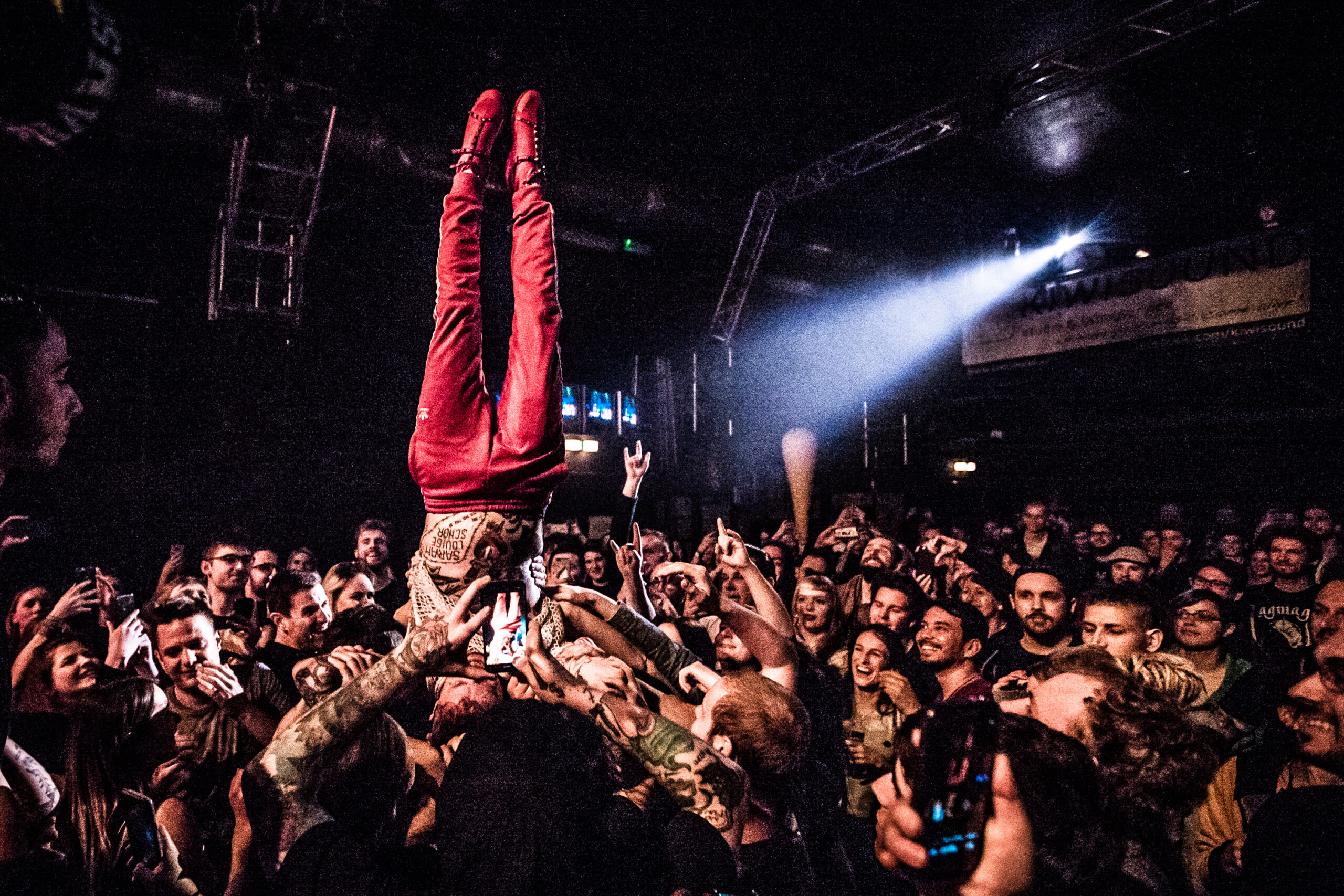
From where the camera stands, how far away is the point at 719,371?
10.2 meters

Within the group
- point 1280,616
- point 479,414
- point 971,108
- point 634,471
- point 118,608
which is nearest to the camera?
point 479,414

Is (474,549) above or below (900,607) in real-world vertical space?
above

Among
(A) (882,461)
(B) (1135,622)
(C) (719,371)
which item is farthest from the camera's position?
(A) (882,461)

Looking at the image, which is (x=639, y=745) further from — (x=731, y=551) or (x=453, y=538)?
(x=731, y=551)

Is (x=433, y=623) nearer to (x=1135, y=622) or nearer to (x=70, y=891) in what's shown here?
(x=70, y=891)

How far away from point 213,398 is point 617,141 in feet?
12.4

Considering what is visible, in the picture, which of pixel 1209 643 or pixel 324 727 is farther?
pixel 1209 643

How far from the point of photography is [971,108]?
20.1 feet

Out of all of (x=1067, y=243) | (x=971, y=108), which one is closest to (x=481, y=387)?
(x=971, y=108)

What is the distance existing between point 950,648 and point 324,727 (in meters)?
2.57

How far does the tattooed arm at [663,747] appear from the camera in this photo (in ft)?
5.81

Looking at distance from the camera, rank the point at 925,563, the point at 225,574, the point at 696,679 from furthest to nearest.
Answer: the point at 925,563, the point at 225,574, the point at 696,679

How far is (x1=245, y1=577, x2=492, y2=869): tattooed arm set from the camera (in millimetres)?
1543

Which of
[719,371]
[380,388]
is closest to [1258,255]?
[719,371]
